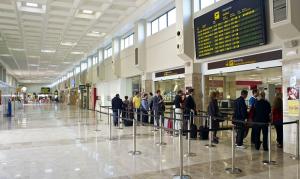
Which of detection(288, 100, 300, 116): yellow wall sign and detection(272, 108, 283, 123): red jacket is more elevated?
detection(288, 100, 300, 116): yellow wall sign

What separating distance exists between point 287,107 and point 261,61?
1.60 meters

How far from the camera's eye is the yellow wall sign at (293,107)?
6688 millimetres

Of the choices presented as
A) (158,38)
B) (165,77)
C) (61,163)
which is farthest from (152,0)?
(61,163)

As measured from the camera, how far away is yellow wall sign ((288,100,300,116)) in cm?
669

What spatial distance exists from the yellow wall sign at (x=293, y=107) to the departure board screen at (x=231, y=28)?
1703 millimetres

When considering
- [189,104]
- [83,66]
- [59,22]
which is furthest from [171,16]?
[83,66]

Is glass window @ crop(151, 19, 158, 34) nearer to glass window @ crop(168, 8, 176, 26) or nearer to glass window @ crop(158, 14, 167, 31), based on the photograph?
glass window @ crop(158, 14, 167, 31)

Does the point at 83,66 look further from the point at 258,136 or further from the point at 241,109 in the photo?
the point at 258,136

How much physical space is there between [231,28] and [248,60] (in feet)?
3.57

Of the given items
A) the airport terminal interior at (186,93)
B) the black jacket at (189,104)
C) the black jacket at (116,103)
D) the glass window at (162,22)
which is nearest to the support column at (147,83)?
the airport terminal interior at (186,93)

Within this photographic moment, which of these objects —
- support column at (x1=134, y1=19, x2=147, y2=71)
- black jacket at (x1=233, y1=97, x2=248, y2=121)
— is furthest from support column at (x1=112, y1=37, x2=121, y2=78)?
black jacket at (x1=233, y1=97, x2=248, y2=121)

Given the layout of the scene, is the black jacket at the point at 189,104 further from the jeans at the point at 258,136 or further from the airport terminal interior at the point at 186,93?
the jeans at the point at 258,136

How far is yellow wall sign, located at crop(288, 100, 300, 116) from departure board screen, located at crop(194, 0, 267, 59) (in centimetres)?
170

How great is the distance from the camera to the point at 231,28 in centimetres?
847
